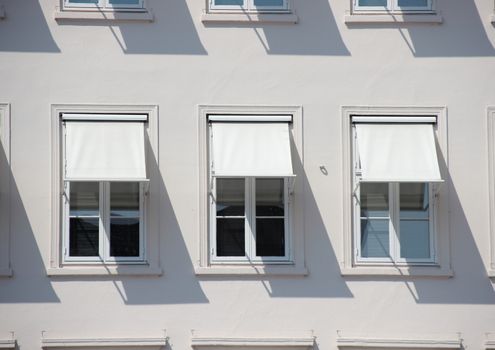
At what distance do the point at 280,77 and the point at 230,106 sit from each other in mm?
759

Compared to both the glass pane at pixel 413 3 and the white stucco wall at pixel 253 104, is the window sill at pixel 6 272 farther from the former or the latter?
the glass pane at pixel 413 3

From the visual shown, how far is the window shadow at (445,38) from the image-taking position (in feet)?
52.7

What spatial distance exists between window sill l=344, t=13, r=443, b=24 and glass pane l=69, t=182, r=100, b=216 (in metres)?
3.93

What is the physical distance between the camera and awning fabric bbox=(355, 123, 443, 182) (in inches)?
607

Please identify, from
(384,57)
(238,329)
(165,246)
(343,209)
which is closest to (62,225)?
(165,246)

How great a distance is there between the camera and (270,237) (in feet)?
52.2

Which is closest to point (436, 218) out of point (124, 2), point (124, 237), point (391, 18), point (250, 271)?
point (250, 271)

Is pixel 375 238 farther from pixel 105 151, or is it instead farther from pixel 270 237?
pixel 105 151

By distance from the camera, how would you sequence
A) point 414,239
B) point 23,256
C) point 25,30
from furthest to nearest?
point 414,239 → point 25,30 → point 23,256

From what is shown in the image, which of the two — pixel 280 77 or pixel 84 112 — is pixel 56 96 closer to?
pixel 84 112

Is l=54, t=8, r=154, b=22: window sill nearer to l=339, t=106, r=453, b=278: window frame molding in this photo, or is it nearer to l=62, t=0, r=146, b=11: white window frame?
l=62, t=0, r=146, b=11: white window frame

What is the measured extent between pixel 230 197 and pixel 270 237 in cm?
73

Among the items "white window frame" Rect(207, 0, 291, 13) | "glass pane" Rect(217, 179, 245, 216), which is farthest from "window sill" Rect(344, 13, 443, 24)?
"glass pane" Rect(217, 179, 245, 216)

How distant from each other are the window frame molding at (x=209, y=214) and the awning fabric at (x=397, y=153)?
2.74ft
